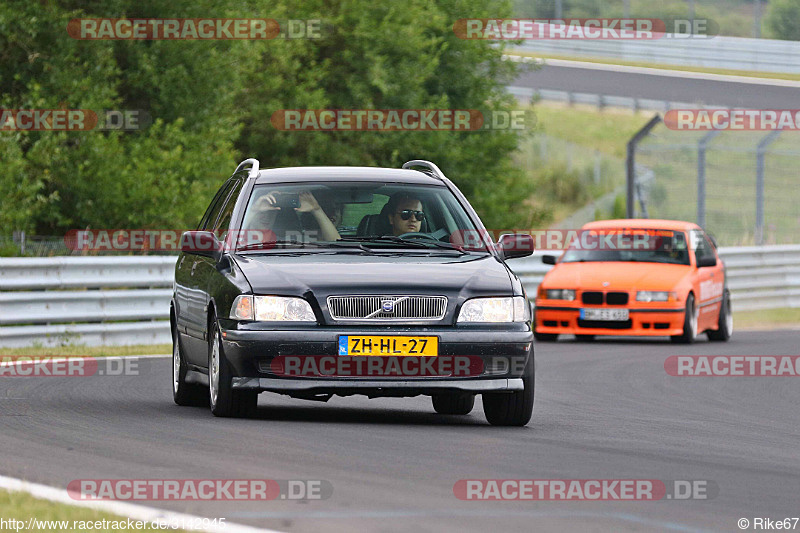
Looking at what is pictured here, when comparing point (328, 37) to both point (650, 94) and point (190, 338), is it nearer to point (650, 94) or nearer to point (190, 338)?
point (650, 94)

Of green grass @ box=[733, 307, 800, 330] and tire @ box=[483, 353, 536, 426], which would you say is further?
green grass @ box=[733, 307, 800, 330]

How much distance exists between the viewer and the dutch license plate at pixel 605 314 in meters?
20.4

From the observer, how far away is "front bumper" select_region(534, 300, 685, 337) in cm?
2036

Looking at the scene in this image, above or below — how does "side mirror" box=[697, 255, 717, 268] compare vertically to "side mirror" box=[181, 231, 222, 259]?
below

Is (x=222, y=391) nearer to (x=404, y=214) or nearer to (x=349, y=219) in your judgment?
(x=349, y=219)

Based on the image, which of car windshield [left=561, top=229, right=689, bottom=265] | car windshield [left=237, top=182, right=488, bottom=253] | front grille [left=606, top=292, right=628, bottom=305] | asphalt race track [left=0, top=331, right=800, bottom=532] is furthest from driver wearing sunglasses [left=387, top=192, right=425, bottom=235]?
car windshield [left=561, top=229, right=689, bottom=265]

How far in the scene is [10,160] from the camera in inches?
926

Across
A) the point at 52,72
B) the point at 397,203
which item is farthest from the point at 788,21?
the point at 397,203

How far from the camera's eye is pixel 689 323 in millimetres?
20500

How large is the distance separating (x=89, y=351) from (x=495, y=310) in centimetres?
870

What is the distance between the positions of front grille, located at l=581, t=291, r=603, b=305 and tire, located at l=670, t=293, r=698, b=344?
1060 mm
